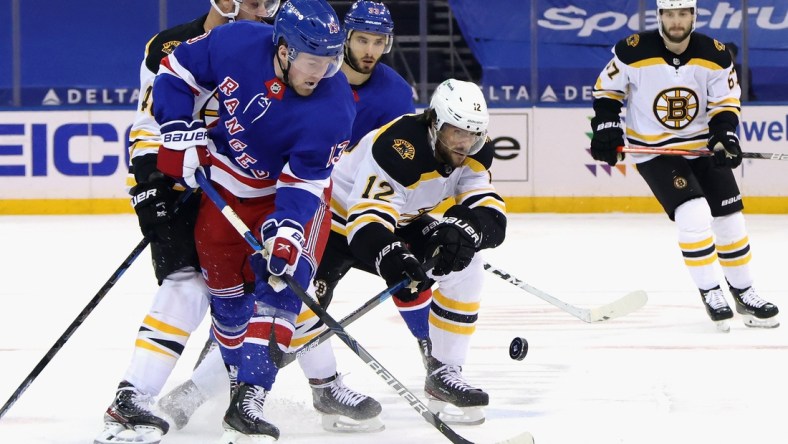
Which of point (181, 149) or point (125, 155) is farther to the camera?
point (125, 155)

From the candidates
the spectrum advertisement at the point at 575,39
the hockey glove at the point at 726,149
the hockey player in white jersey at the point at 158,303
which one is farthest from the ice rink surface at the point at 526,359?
the spectrum advertisement at the point at 575,39

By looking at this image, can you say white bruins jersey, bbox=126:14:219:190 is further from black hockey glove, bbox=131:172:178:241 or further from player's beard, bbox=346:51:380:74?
player's beard, bbox=346:51:380:74

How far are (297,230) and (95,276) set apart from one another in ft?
10.3

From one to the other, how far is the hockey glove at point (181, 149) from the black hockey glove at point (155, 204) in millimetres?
53

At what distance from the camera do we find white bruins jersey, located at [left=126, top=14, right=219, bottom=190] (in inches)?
123

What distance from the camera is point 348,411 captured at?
3105mm

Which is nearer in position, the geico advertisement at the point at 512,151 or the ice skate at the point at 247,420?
the ice skate at the point at 247,420

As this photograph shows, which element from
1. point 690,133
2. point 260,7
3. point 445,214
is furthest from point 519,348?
point 690,133

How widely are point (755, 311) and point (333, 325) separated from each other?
2112 millimetres

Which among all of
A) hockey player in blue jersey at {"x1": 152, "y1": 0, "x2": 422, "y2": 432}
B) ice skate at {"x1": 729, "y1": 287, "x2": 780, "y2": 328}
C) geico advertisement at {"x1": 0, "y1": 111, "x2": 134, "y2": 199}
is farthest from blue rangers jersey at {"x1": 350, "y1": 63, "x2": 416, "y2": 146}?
geico advertisement at {"x1": 0, "y1": 111, "x2": 134, "y2": 199}

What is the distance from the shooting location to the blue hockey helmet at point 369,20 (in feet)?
12.1

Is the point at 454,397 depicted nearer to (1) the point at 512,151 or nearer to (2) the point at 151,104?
(2) the point at 151,104

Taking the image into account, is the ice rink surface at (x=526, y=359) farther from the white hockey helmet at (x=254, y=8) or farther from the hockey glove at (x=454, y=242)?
the white hockey helmet at (x=254, y=8)

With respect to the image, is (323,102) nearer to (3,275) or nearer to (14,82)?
(3,275)
